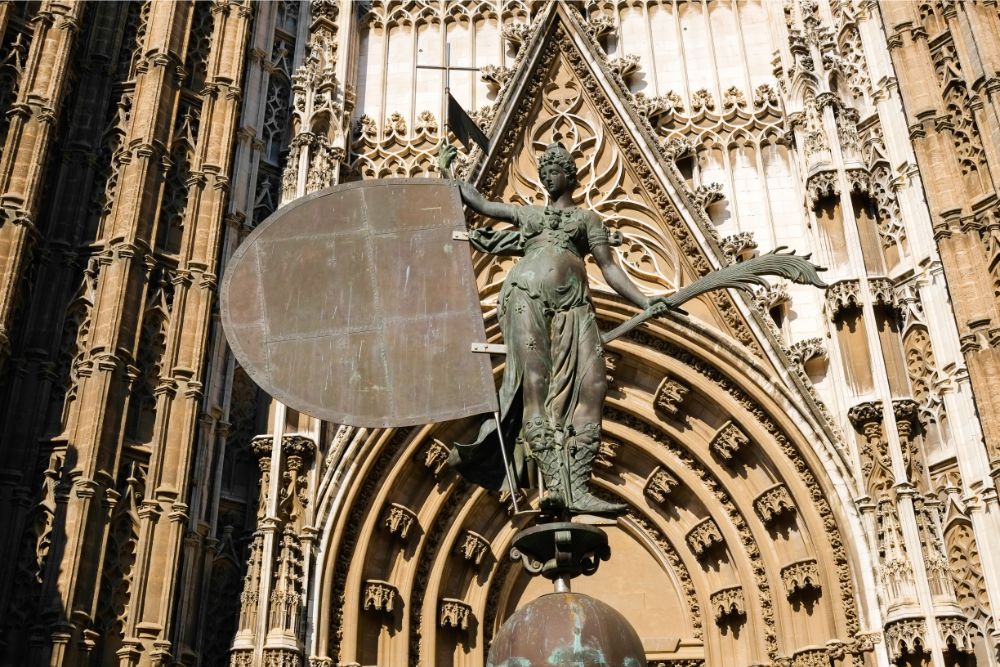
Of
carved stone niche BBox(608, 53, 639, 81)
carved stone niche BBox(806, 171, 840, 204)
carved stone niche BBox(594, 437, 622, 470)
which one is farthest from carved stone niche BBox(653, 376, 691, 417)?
carved stone niche BBox(608, 53, 639, 81)

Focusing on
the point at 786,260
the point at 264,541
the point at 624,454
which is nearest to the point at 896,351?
the point at 624,454

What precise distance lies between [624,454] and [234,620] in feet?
17.5

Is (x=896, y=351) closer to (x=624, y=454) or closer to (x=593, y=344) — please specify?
(x=624, y=454)

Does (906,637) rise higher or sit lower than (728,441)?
lower

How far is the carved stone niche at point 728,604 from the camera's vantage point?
14.6 meters

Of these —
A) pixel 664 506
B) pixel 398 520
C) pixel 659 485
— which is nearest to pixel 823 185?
pixel 659 485

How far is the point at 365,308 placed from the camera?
6.71m

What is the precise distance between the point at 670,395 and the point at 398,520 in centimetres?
375

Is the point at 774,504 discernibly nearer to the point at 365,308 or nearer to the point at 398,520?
the point at 398,520

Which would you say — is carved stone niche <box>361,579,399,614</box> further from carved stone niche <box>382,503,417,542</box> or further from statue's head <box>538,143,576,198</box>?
statue's head <box>538,143,576,198</box>

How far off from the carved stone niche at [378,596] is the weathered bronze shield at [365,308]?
7.86m

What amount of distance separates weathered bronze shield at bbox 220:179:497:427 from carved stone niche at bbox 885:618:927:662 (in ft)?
26.1

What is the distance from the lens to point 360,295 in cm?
675

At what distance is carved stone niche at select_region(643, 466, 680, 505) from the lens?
1542cm
